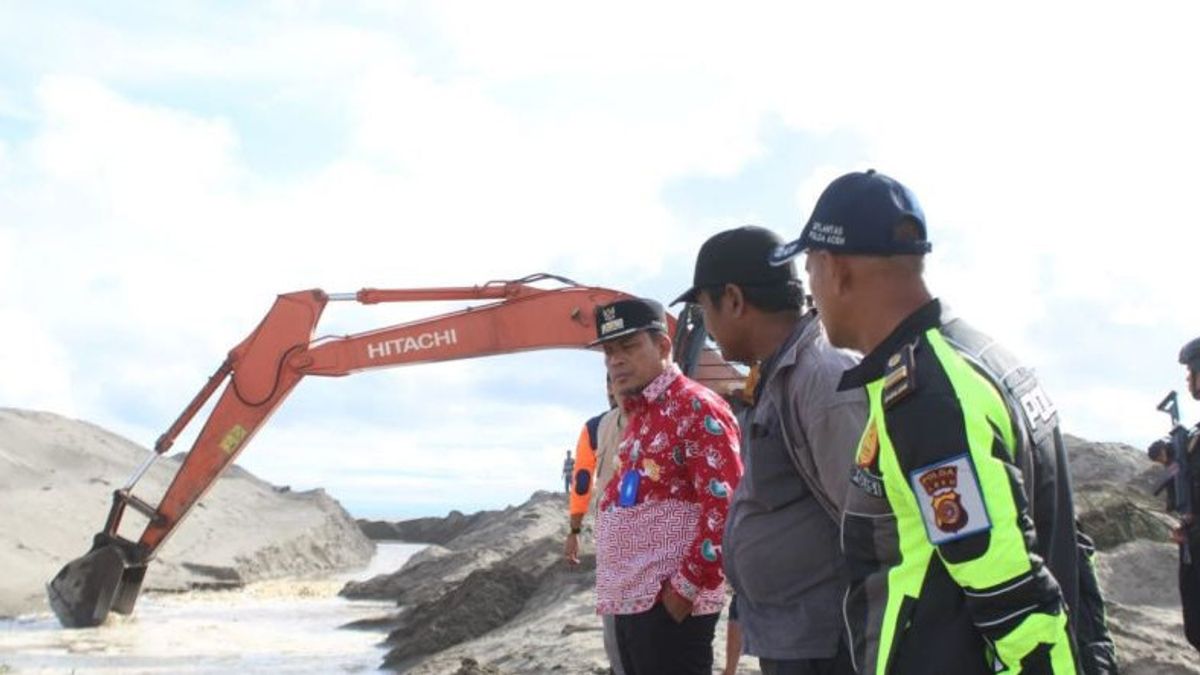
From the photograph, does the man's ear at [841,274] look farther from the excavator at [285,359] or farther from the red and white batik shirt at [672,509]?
the excavator at [285,359]

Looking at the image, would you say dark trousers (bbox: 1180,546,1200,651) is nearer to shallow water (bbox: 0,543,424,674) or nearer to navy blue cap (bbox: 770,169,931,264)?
navy blue cap (bbox: 770,169,931,264)

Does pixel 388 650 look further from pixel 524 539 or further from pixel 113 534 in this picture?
pixel 524 539

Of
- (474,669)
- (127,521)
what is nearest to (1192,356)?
(474,669)

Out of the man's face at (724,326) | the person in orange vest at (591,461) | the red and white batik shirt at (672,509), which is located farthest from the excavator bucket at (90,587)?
the man's face at (724,326)

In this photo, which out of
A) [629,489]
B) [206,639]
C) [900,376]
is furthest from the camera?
[206,639]

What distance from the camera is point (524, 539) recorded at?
21500 millimetres

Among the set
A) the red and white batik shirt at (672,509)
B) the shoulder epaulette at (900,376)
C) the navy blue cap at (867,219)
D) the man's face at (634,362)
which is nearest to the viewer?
the shoulder epaulette at (900,376)

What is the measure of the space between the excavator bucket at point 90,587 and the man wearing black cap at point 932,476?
11.3 meters

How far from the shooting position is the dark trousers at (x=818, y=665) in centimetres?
276

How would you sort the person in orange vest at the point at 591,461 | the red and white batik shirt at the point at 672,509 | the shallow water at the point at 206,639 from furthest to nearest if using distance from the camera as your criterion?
1. the shallow water at the point at 206,639
2. the person in orange vest at the point at 591,461
3. the red and white batik shirt at the point at 672,509

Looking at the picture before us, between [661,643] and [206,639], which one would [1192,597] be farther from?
[206,639]

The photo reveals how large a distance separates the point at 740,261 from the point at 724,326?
0.16m

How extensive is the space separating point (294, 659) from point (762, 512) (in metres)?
8.48

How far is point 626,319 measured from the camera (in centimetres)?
411
